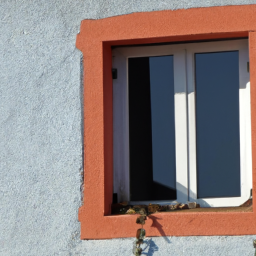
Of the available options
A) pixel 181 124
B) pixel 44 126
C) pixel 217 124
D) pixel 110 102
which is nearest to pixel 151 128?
pixel 181 124

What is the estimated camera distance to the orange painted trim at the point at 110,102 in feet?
14.8

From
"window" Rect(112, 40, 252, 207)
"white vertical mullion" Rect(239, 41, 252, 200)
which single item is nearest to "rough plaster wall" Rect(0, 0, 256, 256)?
"window" Rect(112, 40, 252, 207)

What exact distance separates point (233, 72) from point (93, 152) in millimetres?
1257

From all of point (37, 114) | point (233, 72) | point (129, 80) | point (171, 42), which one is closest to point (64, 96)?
point (37, 114)

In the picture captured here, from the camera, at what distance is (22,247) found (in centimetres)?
470

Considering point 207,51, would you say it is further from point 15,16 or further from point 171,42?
point 15,16

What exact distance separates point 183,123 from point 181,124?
0.02 meters

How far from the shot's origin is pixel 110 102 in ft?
16.2

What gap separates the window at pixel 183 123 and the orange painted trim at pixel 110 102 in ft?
0.55

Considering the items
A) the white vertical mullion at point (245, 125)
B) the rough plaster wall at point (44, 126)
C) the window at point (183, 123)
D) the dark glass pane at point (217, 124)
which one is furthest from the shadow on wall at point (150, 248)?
the white vertical mullion at point (245, 125)

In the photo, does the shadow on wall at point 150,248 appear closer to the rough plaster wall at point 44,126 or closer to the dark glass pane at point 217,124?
the rough plaster wall at point 44,126

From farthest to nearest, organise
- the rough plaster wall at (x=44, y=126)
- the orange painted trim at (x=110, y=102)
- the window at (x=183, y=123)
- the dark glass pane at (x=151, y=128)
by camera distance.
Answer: the dark glass pane at (x=151, y=128) → the window at (x=183, y=123) → the rough plaster wall at (x=44, y=126) → the orange painted trim at (x=110, y=102)

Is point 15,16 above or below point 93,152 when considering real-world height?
above

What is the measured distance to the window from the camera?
15.8 feet
